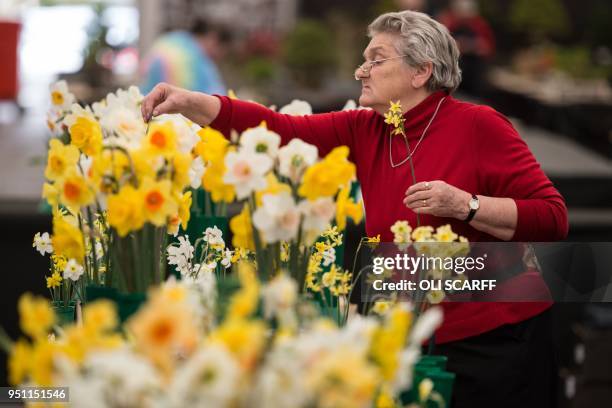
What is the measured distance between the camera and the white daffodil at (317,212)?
4.48ft

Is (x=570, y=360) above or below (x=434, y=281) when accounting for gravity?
below

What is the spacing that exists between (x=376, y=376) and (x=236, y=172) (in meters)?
0.39

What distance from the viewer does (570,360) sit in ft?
12.9

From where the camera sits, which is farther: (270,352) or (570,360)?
(570,360)

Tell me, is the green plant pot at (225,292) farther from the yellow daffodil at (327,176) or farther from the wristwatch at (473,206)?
the wristwatch at (473,206)

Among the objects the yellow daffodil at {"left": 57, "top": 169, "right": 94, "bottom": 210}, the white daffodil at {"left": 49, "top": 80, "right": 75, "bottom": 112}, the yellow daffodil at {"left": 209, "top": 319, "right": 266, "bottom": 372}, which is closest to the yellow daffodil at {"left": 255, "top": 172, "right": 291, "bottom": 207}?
the yellow daffodil at {"left": 57, "top": 169, "right": 94, "bottom": 210}

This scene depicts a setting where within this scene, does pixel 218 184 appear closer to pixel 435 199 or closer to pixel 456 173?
pixel 435 199

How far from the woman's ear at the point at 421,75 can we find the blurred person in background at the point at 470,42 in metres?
6.85

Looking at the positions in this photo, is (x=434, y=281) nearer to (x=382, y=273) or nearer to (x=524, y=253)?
(x=382, y=273)

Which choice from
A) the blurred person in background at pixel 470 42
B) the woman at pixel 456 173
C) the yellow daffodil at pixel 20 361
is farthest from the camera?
the blurred person in background at pixel 470 42

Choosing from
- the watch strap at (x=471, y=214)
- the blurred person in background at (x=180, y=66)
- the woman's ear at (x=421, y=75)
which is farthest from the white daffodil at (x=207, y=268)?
the blurred person in background at (x=180, y=66)

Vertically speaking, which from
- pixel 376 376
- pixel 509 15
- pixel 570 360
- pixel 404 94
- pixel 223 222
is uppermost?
pixel 509 15

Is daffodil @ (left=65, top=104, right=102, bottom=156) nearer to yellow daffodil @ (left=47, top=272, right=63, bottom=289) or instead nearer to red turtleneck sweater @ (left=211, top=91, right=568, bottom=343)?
yellow daffodil @ (left=47, top=272, right=63, bottom=289)

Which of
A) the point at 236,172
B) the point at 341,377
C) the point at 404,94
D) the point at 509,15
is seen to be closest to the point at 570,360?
the point at 404,94
